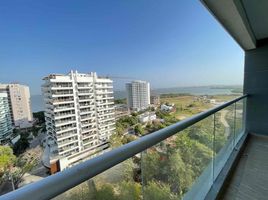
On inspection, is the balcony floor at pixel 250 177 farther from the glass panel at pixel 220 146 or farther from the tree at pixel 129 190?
the tree at pixel 129 190

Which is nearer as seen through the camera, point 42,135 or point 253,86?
point 253,86

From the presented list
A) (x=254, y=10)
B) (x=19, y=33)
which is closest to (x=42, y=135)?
(x=254, y=10)

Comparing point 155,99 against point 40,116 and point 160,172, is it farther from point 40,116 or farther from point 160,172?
point 160,172

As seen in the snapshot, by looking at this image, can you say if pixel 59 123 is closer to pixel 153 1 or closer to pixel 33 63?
pixel 33 63

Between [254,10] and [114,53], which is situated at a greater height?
[114,53]

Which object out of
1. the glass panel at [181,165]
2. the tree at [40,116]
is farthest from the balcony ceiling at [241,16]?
the tree at [40,116]

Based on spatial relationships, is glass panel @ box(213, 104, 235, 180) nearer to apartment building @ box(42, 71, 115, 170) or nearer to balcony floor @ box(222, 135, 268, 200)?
balcony floor @ box(222, 135, 268, 200)

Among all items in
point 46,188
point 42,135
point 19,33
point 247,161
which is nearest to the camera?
point 46,188

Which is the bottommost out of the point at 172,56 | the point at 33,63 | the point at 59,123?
the point at 59,123
